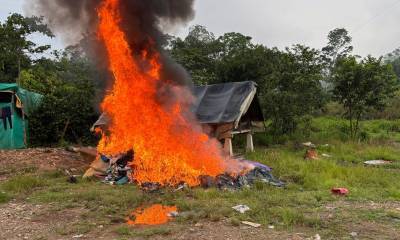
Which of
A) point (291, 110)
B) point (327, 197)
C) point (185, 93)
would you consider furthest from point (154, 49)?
point (291, 110)

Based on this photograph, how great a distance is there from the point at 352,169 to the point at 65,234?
8.19 m

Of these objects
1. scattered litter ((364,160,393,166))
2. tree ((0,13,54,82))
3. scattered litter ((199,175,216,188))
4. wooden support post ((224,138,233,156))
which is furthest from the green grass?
tree ((0,13,54,82))

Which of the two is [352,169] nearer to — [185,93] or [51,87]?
[185,93]

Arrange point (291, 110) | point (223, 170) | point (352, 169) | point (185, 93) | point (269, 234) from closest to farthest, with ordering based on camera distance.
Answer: point (269, 234) < point (223, 170) < point (352, 169) < point (185, 93) < point (291, 110)

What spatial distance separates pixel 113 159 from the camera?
37.9ft

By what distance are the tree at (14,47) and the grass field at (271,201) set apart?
1341cm

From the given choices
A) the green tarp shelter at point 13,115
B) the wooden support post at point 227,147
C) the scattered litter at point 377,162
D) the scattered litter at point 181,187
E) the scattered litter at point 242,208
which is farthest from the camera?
Result: the green tarp shelter at point 13,115

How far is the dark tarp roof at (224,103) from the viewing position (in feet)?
46.3

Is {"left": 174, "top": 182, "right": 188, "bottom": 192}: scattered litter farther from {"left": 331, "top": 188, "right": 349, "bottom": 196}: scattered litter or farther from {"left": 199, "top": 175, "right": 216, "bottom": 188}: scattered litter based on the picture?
{"left": 331, "top": 188, "right": 349, "bottom": 196}: scattered litter

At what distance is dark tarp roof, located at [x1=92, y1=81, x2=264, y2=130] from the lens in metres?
14.1

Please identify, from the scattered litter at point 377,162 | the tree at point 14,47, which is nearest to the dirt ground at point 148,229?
the scattered litter at point 377,162

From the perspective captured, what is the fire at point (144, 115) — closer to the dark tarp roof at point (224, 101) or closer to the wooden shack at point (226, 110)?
the wooden shack at point (226, 110)

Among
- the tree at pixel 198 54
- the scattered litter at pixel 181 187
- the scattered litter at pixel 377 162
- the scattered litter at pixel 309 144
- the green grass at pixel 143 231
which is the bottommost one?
the scattered litter at pixel 377 162

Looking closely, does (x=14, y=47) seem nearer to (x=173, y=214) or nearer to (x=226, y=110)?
(x=226, y=110)
